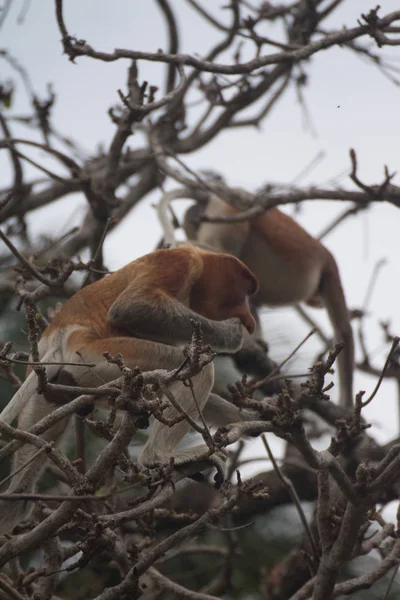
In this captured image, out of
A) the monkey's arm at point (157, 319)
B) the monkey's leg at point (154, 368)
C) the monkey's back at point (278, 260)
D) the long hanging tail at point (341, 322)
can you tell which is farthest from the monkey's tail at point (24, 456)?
the long hanging tail at point (341, 322)

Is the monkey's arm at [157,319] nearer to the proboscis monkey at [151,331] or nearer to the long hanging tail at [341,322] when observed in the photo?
the proboscis monkey at [151,331]

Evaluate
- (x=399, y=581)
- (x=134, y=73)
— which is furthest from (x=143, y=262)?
(x=399, y=581)

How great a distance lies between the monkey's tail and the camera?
263 centimetres

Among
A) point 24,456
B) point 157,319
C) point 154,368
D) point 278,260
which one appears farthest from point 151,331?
point 278,260

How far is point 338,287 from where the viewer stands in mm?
6188

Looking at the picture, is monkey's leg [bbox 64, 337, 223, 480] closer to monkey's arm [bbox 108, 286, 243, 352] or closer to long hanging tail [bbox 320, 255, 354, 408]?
monkey's arm [bbox 108, 286, 243, 352]

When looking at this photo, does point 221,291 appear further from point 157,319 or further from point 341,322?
point 341,322

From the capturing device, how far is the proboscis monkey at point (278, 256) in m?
5.79

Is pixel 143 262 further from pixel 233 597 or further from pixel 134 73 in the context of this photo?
pixel 233 597

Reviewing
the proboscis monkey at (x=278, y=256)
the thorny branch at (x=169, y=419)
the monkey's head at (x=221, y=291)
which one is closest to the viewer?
the thorny branch at (x=169, y=419)

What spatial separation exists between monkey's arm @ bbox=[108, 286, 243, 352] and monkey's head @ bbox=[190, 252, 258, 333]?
0.77 ft

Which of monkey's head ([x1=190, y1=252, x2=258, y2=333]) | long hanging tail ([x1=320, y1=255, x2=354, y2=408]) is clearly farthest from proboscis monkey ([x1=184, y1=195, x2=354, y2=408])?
monkey's head ([x1=190, y1=252, x2=258, y2=333])

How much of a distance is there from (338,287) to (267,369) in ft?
5.51

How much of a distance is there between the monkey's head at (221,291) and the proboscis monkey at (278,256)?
2272 millimetres
